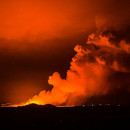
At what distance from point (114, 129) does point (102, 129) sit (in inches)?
93.9

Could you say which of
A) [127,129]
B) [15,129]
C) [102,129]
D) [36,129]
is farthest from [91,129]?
[15,129]

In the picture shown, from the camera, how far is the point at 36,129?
196ft

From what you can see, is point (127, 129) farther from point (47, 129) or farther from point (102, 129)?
point (47, 129)

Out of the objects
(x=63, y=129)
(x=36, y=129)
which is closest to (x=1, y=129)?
(x=36, y=129)

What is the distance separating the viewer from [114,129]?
192ft

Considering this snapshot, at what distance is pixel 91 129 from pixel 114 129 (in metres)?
4.55

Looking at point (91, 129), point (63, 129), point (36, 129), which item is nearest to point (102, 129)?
point (91, 129)

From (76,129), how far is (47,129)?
5845 millimetres

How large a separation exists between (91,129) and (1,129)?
1758 cm

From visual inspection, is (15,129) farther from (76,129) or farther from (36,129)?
(76,129)

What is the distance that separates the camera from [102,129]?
58.5 meters

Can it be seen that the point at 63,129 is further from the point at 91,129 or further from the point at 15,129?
the point at 15,129

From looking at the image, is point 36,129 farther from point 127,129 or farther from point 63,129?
Answer: point 127,129

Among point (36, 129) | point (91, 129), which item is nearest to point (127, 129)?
point (91, 129)
